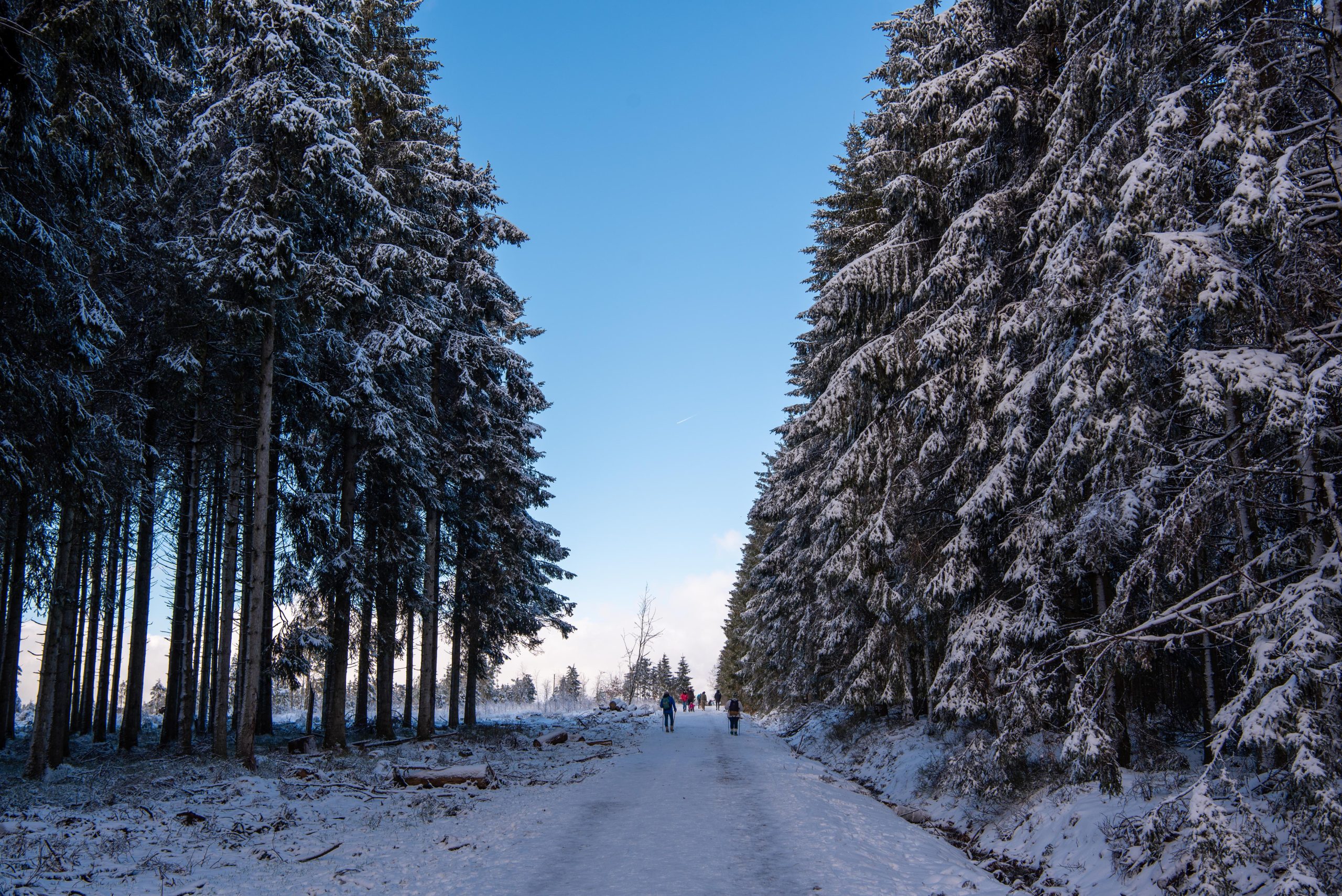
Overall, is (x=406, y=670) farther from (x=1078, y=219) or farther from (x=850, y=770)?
(x=1078, y=219)

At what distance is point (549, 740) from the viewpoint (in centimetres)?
2130

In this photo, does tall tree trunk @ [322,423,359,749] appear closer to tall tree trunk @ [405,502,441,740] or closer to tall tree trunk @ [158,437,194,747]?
tall tree trunk @ [405,502,441,740]

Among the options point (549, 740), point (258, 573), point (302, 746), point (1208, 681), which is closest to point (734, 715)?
point (549, 740)

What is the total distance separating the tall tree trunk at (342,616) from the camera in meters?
15.9

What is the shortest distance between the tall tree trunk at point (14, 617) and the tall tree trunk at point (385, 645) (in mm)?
6591

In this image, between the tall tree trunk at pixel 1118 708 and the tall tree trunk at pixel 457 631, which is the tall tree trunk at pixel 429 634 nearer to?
the tall tree trunk at pixel 457 631

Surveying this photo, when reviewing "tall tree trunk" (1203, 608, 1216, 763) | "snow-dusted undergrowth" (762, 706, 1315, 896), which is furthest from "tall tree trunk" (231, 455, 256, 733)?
"tall tree trunk" (1203, 608, 1216, 763)

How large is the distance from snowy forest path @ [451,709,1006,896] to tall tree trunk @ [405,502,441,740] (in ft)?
23.6

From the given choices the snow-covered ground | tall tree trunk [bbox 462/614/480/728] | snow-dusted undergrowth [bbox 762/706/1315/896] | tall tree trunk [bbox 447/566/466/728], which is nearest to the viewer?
snow-dusted undergrowth [bbox 762/706/1315/896]

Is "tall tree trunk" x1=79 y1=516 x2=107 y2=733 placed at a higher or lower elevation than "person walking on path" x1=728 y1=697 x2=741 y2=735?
higher

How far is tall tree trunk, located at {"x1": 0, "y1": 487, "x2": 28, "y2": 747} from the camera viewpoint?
1249 cm

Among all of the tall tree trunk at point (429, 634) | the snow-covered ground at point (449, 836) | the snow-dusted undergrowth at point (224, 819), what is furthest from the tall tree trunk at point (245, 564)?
the tall tree trunk at point (429, 634)

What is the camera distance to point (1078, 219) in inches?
380

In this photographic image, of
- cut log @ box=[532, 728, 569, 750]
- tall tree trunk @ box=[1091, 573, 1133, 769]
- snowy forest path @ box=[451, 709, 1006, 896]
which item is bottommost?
cut log @ box=[532, 728, 569, 750]
